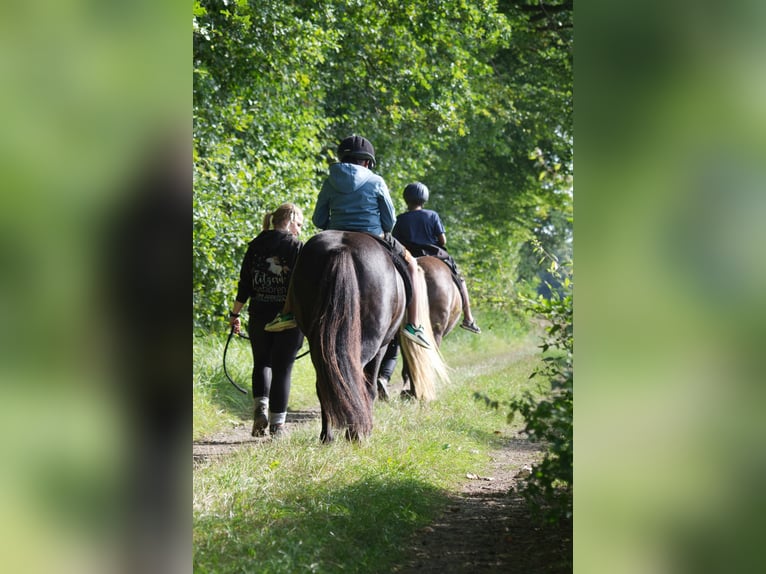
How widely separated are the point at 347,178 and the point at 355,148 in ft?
0.81

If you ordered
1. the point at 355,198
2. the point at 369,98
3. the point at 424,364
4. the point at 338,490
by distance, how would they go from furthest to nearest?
1. the point at 369,98
2. the point at 424,364
3. the point at 355,198
4. the point at 338,490

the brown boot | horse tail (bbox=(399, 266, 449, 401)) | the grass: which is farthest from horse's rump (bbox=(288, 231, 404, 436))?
horse tail (bbox=(399, 266, 449, 401))

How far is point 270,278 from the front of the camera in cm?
534

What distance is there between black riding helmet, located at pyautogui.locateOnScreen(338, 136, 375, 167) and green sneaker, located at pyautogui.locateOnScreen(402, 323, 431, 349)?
1.20 metres

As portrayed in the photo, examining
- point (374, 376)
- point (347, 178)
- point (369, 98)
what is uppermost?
point (369, 98)

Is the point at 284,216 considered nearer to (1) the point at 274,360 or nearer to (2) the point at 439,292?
(1) the point at 274,360

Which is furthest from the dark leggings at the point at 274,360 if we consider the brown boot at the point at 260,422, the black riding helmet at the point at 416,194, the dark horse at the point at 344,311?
the black riding helmet at the point at 416,194

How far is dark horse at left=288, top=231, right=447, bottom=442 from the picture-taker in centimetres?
445

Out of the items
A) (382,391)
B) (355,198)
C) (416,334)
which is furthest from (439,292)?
(355,198)

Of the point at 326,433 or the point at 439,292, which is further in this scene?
the point at 439,292

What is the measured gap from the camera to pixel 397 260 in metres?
5.33

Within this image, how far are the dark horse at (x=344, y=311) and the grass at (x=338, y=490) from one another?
212mm

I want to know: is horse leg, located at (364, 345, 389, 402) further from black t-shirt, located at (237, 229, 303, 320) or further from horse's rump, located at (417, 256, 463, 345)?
horse's rump, located at (417, 256, 463, 345)
